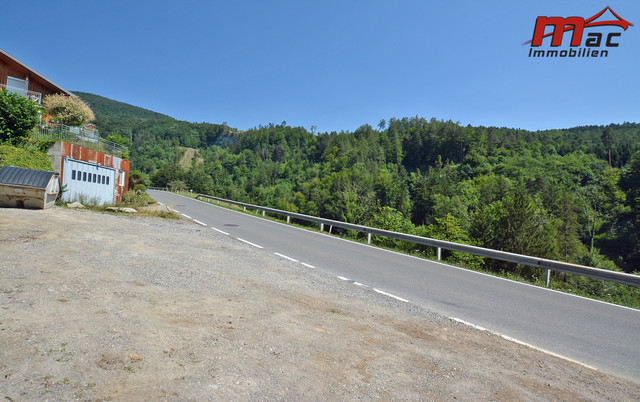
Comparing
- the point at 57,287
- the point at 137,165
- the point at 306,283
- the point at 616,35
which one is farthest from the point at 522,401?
the point at 137,165

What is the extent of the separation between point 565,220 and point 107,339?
75600 mm

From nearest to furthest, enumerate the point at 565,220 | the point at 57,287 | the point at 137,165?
the point at 57,287
the point at 565,220
the point at 137,165

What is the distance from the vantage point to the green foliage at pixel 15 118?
1709 centimetres

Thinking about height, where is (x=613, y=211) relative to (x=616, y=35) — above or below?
below

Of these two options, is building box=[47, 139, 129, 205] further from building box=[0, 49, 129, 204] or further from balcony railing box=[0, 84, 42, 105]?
balcony railing box=[0, 84, 42, 105]

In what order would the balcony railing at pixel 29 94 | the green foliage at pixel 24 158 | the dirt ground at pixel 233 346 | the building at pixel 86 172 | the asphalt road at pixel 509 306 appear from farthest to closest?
the balcony railing at pixel 29 94 < the building at pixel 86 172 < the green foliage at pixel 24 158 < the asphalt road at pixel 509 306 < the dirt ground at pixel 233 346

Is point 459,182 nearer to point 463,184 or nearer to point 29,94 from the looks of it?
point 463,184

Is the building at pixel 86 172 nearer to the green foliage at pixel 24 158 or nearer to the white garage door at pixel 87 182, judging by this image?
the white garage door at pixel 87 182

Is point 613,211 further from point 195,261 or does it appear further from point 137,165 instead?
point 137,165

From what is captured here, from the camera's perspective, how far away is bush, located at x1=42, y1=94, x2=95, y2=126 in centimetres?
2414

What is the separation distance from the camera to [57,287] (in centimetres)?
534

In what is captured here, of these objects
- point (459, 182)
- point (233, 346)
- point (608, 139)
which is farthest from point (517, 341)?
point (608, 139)

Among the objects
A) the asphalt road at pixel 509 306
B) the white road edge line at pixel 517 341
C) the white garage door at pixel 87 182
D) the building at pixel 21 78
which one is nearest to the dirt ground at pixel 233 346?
the white road edge line at pixel 517 341

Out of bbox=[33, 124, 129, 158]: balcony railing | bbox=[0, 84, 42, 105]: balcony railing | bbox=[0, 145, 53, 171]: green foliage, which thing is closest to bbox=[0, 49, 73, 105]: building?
bbox=[0, 84, 42, 105]: balcony railing
